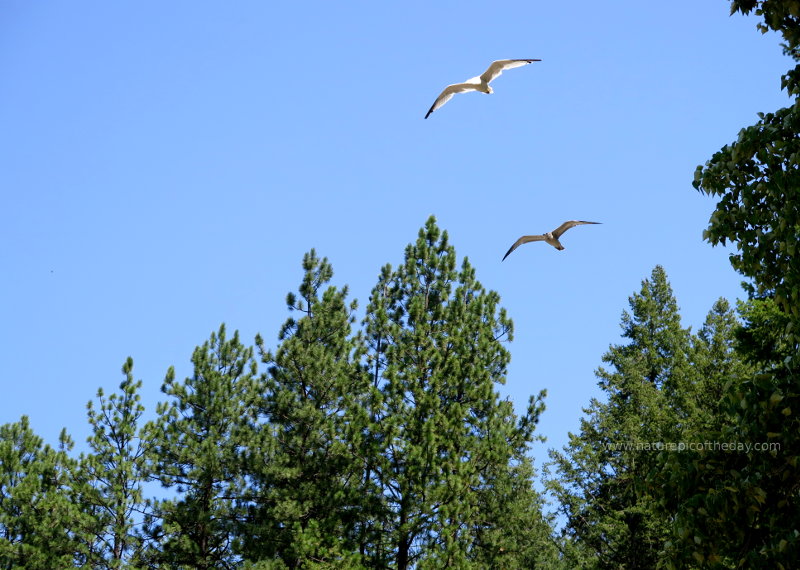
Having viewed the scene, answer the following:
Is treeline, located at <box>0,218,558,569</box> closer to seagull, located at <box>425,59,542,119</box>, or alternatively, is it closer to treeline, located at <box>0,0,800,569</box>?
treeline, located at <box>0,0,800,569</box>

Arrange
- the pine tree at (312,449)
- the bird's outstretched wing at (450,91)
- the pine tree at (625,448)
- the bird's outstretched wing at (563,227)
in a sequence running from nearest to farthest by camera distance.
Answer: the bird's outstretched wing at (563,227), the bird's outstretched wing at (450,91), the pine tree at (312,449), the pine tree at (625,448)

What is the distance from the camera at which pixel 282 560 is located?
22.0 metres

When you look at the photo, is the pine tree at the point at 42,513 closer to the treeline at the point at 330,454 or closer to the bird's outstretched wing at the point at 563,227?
the treeline at the point at 330,454

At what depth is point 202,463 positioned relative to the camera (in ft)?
76.9

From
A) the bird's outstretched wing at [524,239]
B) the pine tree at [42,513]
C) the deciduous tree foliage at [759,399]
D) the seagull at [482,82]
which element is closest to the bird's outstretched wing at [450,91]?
the seagull at [482,82]

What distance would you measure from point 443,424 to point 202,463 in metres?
6.30

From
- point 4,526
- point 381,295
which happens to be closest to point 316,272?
point 381,295

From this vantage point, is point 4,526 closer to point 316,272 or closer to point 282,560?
point 282,560

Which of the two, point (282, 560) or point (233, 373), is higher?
point (233, 373)

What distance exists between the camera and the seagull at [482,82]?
58.3 ft

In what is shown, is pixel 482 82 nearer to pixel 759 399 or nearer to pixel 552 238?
pixel 552 238

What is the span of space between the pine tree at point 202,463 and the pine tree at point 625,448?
10622mm

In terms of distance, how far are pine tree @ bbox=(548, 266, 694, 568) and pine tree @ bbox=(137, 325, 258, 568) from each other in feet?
34.8

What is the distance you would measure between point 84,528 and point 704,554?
17.7 meters
